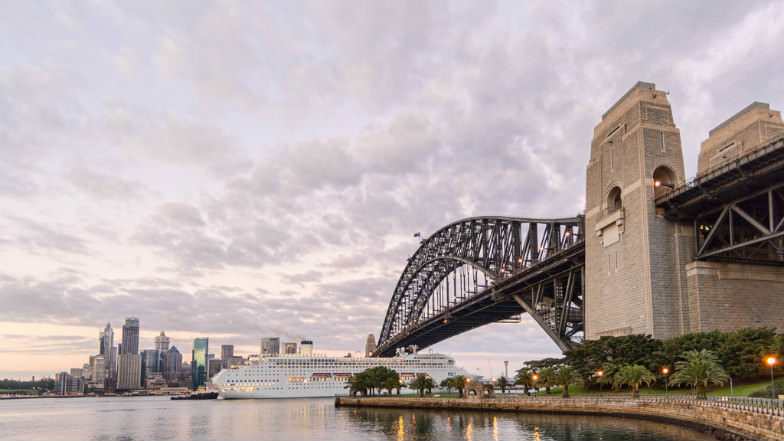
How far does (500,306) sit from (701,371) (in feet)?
172

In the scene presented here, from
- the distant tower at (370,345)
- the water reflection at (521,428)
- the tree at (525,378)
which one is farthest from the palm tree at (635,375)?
the distant tower at (370,345)

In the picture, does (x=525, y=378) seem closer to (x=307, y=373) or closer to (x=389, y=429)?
(x=389, y=429)

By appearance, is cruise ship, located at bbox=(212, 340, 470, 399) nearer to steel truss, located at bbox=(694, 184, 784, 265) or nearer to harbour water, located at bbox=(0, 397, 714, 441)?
harbour water, located at bbox=(0, 397, 714, 441)

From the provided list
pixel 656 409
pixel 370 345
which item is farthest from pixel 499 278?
pixel 370 345

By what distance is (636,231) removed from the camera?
173 feet

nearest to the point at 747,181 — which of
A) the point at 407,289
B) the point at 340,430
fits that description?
the point at 340,430

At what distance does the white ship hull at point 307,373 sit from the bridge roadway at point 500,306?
211 inches

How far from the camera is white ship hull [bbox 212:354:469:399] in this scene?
13075 cm

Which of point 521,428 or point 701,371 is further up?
point 701,371

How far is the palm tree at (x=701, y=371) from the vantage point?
1642 inches

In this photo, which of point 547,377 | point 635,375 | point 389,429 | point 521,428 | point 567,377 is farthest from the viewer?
point 547,377

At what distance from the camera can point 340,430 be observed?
175 feet

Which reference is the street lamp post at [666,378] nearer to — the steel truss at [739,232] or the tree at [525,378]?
the steel truss at [739,232]

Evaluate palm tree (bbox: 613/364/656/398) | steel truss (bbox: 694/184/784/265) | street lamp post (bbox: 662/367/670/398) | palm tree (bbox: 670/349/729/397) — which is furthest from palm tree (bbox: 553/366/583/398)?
steel truss (bbox: 694/184/784/265)
